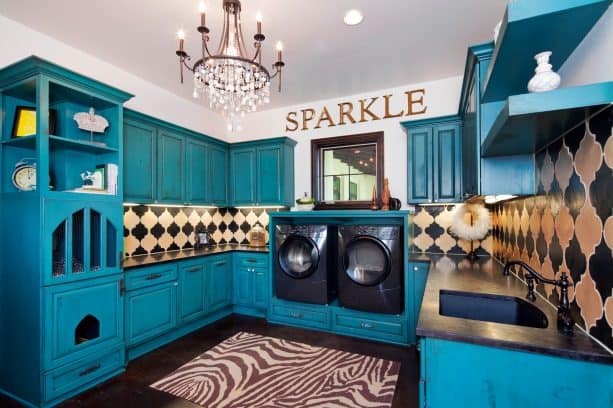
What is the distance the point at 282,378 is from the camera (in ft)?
7.83

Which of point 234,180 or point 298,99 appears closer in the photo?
point 298,99

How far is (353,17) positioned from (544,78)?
1.66 meters

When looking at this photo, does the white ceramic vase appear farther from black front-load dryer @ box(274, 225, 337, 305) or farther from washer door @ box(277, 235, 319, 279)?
washer door @ box(277, 235, 319, 279)

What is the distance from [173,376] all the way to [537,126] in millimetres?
2900

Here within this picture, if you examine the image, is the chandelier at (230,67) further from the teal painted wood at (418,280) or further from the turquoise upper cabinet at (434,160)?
the teal painted wood at (418,280)

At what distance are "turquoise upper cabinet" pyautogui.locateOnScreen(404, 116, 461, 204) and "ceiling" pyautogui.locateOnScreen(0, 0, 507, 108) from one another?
2.09ft

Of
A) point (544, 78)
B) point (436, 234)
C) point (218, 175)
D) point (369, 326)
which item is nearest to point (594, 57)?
point (544, 78)

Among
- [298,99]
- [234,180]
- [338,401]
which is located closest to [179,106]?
[234,180]

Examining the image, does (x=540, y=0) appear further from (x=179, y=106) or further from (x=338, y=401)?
(x=179, y=106)

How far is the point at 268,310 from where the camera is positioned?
11.9 ft

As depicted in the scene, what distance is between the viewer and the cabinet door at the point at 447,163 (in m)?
3.00

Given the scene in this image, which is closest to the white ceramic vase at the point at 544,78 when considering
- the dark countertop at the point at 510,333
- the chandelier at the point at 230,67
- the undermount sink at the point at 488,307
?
the dark countertop at the point at 510,333

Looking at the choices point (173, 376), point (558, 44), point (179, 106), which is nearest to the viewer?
point (558, 44)

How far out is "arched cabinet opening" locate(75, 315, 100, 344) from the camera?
233cm
